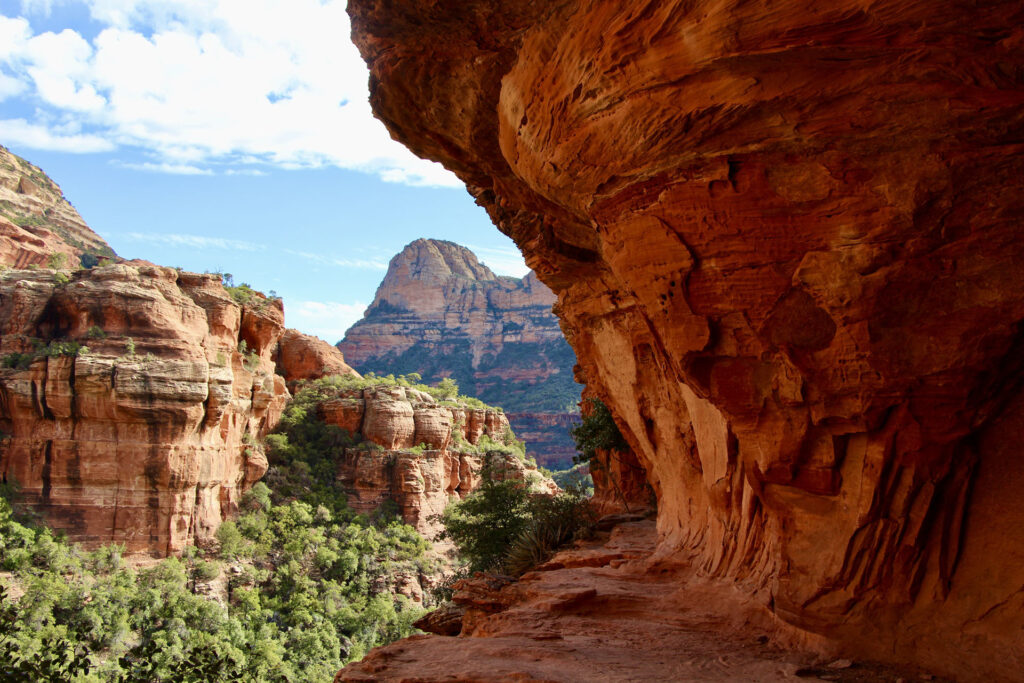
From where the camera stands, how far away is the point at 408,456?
39781mm

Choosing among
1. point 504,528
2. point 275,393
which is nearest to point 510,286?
point 275,393

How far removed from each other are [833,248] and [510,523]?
13629mm

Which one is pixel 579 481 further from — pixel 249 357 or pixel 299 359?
pixel 299 359

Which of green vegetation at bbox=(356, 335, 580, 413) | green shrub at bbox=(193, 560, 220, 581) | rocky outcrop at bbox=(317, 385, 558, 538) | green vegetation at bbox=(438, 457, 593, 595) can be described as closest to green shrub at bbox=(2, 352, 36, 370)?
green shrub at bbox=(193, 560, 220, 581)

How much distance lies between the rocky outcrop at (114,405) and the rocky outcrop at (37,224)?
16.5 m

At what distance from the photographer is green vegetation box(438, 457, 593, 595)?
46.4 feet

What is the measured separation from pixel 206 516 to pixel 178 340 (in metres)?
8.33

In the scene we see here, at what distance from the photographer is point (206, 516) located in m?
30.0

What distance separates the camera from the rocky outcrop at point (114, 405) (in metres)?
26.9

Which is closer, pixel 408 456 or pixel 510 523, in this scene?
pixel 510 523

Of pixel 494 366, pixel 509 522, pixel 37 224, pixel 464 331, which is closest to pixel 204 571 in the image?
pixel 509 522

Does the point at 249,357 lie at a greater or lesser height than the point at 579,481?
greater

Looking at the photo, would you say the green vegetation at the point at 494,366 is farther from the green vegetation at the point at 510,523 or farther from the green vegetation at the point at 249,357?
the green vegetation at the point at 510,523

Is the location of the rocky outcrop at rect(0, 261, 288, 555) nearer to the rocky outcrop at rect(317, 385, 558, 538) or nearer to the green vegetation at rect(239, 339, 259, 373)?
the green vegetation at rect(239, 339, 259, 373)
